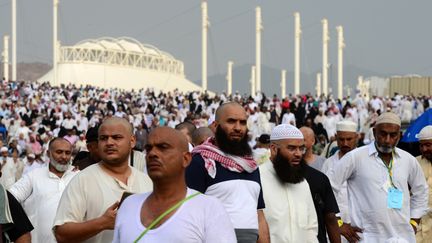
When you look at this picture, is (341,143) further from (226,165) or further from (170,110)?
(170,110)

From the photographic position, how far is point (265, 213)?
8305 mm

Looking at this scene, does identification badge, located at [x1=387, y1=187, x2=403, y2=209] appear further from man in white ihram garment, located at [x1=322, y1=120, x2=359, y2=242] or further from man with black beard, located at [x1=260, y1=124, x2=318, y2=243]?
man with black beard, located at [x1=260, y1=124, x2=318, y2=243]

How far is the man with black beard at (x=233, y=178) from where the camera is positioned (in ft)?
23.8

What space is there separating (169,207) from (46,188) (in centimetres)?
479

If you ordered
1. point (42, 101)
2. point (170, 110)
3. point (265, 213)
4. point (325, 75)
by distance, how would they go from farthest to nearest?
point (325, 75) → point (42, 101) → point (170, 110) → point (265, 213)

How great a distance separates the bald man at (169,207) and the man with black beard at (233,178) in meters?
1.98

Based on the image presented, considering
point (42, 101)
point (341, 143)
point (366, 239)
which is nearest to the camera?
point (366, 239)

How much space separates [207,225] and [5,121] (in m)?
35.0

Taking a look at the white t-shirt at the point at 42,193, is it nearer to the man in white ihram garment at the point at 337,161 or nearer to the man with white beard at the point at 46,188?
the man with white beard at the point at 46,188

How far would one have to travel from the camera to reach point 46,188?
31.8ft

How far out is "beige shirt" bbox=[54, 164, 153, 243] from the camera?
22.0ft

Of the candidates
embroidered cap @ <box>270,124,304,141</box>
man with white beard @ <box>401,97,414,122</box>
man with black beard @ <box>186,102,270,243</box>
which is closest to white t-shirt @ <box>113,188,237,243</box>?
man with black beard @ <box>186,102,270,243</box>

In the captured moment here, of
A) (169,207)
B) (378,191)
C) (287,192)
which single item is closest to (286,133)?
(287,192)

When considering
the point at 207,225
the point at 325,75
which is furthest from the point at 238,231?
the point at 325,75
